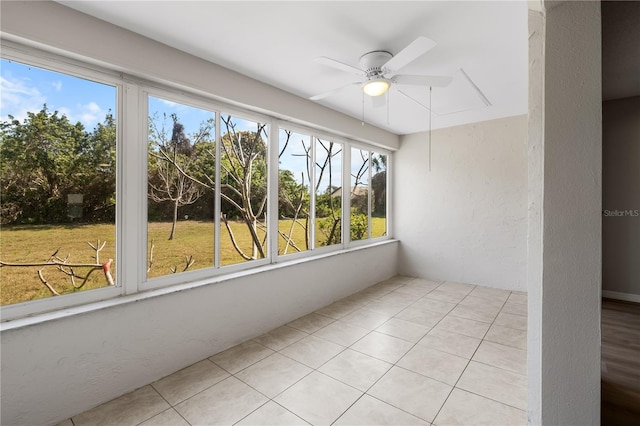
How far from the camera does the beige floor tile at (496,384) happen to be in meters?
1.91

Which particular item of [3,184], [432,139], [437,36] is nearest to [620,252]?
[432,139]

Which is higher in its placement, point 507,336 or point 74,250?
point 74,250

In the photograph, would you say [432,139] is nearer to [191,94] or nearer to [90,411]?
[191,94]

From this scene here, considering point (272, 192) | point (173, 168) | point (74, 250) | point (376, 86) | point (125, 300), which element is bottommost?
point (125, 300)

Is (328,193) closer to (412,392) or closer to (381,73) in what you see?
(381,73)

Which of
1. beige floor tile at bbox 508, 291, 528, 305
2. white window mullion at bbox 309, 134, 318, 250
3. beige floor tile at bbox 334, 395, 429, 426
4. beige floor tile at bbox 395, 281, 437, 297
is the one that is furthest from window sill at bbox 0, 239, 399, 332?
beige floor tile at bbox 508, 291, 528, 305

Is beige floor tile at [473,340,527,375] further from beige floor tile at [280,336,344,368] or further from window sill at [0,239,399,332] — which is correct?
window sill at [0,239,399,332]

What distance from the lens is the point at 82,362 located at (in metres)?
1.82

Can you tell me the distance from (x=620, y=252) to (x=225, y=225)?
16.0 feet

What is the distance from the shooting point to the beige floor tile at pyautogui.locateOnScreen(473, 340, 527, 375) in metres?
2.27

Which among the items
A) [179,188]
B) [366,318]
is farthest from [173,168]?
[366,318]

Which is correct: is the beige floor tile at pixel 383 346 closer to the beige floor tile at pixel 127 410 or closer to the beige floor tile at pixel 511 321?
the beige floor tile at pixel 511 321

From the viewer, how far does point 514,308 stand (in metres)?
3.49

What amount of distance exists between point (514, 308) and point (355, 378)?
2502 mm
